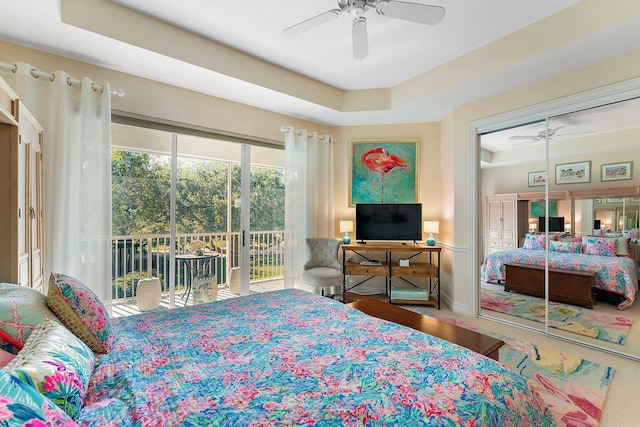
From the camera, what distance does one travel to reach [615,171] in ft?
8.97

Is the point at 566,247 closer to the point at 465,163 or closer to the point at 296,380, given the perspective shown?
the point at 465,163

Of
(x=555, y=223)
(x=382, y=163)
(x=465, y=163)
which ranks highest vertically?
(x=382, y=163)

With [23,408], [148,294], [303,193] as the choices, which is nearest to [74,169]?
[148,294]

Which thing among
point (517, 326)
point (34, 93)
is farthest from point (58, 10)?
point (517, 326)

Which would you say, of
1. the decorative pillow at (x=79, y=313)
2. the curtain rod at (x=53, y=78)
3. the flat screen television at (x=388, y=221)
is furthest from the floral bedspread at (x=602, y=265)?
the curtain rod at (x=53, y=78)

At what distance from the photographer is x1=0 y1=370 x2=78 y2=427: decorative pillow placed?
0.64 metres

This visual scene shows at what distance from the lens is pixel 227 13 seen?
249cm

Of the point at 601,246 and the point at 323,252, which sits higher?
the point at 601,246

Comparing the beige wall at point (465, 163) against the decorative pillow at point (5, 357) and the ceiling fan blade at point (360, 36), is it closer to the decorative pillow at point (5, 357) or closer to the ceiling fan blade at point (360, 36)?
the ceiling fan blade at point (360, 36)

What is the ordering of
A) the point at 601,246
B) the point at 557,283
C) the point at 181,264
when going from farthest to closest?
the point at 181,264 → the point at 557,283 → the point at 601,246

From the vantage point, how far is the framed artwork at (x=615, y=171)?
2.67 meters

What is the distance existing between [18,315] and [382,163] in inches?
164

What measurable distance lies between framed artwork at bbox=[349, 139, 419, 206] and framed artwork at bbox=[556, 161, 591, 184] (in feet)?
5.77

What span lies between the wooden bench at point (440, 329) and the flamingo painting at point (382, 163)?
2.30 metres
